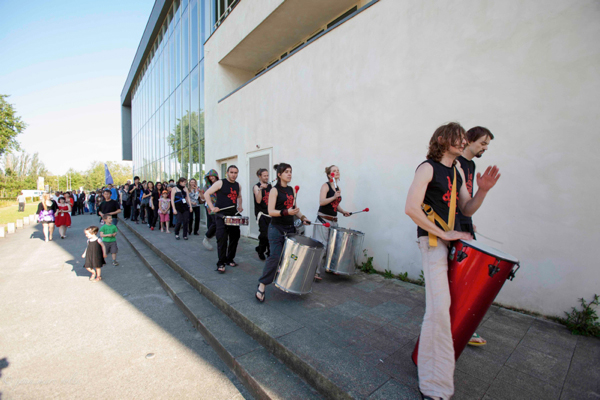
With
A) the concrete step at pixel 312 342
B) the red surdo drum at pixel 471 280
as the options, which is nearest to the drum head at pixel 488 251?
the red surdo drum at pixel 471 280

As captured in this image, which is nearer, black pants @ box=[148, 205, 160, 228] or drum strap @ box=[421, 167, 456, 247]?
drum strap @ box=[421, 167, 456, 247]

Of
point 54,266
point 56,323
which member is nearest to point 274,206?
point 56,323

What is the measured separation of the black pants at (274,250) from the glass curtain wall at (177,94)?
10.3 meters

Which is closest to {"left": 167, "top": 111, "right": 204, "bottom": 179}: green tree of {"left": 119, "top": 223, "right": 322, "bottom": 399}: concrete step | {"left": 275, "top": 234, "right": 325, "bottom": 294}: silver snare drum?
{"left": 119, "top": 223, "right": 322, "bottom": 399}: concrete step

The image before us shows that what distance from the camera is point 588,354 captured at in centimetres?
253

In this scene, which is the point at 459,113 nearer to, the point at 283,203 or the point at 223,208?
the point at 283,203

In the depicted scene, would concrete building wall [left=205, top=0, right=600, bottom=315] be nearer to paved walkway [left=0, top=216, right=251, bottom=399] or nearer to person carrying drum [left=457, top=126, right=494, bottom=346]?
person carrying drum [left=457, top=126, right=494, bottom=346]

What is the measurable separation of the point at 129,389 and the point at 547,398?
3246 millimetres

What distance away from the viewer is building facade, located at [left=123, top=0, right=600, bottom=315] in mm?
3053

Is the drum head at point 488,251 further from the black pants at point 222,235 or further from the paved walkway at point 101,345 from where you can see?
the black pants at point 222,235

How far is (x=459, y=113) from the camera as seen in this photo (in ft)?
12.8

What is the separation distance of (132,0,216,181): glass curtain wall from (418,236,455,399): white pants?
12.5 m

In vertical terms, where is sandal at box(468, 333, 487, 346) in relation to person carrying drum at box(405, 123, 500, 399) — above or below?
below

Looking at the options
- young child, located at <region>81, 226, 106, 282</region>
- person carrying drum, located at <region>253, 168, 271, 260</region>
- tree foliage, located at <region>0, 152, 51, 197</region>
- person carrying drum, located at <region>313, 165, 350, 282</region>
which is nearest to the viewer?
person carrying drum, located at <region>313, 165, 350, 282</region>
